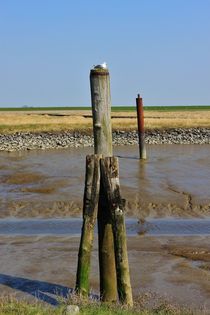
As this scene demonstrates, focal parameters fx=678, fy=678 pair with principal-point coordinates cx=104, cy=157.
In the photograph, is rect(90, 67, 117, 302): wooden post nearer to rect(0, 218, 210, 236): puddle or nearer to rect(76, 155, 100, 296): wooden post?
rect(76, 155, 100, 296): wooden post

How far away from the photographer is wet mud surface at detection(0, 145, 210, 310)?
10.0m

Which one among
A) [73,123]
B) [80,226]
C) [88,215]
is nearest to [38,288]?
[88,215]

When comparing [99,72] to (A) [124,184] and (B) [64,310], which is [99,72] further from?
(A) [124,184]

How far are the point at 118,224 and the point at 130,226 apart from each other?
524 centimetres

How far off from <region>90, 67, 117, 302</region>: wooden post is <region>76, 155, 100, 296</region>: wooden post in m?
0.16

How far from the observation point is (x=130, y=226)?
14.1 metres

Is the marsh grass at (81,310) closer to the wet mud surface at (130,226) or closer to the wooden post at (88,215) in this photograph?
the wooden post at (88,215)

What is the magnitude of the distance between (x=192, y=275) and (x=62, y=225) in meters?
4.66

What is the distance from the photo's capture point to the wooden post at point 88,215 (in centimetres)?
906

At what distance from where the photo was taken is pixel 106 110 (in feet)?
30.5

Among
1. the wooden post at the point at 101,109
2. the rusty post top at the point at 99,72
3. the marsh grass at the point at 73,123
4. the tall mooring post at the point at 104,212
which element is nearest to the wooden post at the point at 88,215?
the tall mooring post at the point at 104,212

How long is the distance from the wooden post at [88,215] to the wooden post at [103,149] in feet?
0.54

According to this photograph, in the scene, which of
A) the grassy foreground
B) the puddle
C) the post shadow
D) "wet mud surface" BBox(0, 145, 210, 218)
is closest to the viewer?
the grassy foreground

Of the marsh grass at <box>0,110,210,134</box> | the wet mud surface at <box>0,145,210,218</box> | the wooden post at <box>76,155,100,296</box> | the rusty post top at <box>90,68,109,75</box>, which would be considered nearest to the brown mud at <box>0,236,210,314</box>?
the wooden post at <box>76,155,100,296</box>
